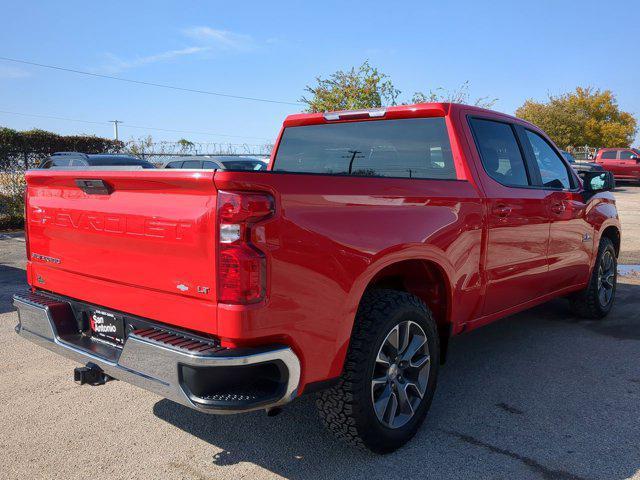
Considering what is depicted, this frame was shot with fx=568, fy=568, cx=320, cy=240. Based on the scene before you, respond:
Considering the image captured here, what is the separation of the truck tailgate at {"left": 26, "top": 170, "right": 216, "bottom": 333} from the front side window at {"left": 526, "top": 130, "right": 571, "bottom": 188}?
322 centimetres

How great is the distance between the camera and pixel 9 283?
736cm

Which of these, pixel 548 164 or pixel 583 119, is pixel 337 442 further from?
pixel 583 119

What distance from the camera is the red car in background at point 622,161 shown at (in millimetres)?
27969

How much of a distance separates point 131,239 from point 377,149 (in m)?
2.00

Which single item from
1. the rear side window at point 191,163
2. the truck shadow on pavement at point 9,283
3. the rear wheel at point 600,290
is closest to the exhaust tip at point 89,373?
the truck shadow on pavement at point 9,283

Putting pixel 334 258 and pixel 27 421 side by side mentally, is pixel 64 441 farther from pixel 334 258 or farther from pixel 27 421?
pixel 334 258

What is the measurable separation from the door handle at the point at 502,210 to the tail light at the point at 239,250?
206 cm

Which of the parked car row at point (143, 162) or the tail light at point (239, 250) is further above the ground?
the parked car row at point (143, 162)

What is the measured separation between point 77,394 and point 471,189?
2989 millimetres

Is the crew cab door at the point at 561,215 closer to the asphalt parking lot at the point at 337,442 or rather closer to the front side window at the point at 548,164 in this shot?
the front side window at the point at 548,164

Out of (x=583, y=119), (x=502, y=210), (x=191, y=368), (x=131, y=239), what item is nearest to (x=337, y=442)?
(x=191, y=368)

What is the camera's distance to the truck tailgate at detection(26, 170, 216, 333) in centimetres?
243

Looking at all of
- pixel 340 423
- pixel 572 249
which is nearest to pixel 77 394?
pixel 340 423

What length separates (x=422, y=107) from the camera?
3895 millimetres
